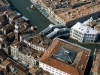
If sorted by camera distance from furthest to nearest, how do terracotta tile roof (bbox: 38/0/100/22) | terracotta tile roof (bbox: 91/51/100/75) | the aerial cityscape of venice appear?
1. terracotta tile roof (bbox: 38/0/100/22)
2. terracotta tile roof (bbox: 91/51/100/75)
3. the aerial cityscape of venice

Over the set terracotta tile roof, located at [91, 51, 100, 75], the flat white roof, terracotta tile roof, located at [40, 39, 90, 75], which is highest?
the flat white roof

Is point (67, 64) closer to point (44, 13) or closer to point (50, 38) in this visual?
point (50, 38)

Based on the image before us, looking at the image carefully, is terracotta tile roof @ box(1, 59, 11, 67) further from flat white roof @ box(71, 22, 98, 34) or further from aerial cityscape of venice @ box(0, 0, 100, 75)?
flat white roof @ box(71, 22, 98, 34)

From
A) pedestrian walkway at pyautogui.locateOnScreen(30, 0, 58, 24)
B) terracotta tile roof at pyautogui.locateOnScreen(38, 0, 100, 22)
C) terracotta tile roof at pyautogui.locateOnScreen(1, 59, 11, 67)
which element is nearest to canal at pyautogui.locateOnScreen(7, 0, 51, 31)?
pedestrian walkway at pyautogui.locateOnScreen(30, 0, 58, 24)

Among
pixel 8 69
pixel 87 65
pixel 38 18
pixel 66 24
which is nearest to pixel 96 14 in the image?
pixel 66 24

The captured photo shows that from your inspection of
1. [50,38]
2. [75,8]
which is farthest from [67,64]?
[75,8]

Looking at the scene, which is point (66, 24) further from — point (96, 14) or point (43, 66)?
point (43, 66)
